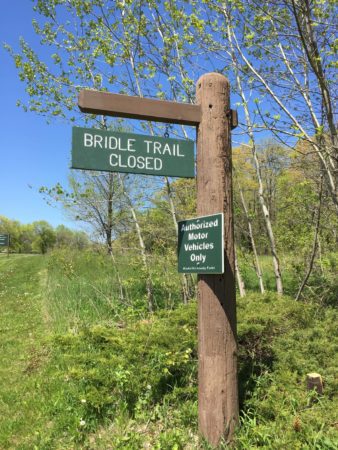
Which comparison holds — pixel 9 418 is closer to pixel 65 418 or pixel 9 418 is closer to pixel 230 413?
pixel 65 418

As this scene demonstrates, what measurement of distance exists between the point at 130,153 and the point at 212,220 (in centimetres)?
76

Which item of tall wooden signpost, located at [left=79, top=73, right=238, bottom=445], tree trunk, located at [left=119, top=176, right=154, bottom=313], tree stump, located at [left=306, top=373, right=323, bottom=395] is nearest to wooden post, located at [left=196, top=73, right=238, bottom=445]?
tall wooden signpost, located at [left=79, top=73, right=238, bottom=445]

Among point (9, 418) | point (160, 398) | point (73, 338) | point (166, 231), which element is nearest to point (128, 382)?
point (160, 398)

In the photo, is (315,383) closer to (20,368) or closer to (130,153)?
(130,153)

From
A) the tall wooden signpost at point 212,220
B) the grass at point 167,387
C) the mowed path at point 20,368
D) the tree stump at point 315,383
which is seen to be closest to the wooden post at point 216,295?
the tall wooden signpost at point 212,220

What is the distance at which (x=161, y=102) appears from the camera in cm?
312

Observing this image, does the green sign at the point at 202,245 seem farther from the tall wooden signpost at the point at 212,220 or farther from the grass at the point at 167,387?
the grass at the point at 167,387

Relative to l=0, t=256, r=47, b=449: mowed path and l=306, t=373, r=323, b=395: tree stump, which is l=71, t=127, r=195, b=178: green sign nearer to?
l=306, t=373, r=323, b=395: tree stump

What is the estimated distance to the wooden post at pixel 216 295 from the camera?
9.55 feet

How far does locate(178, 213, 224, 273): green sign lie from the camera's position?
2.79 m

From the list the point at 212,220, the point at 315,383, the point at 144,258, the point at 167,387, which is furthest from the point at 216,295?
the point at 144,258

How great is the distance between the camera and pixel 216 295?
2943 mm

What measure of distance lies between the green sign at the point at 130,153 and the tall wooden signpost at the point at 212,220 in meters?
0.05

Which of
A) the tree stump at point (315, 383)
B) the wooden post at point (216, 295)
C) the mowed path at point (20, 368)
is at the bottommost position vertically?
the mowed path at point (20, 368)
